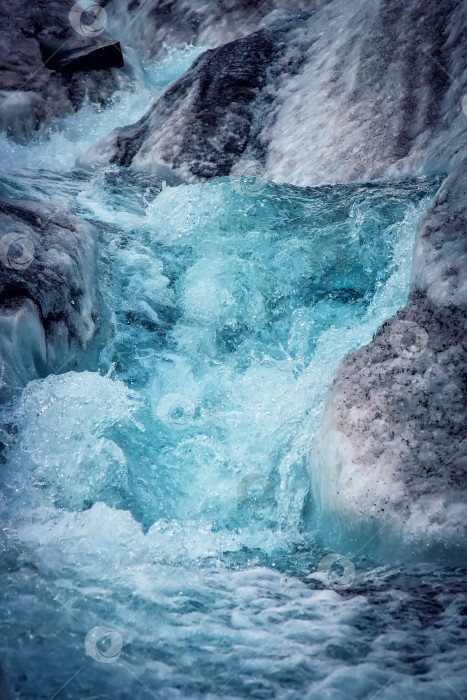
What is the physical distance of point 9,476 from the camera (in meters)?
2.35

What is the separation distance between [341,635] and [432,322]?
4.22ft

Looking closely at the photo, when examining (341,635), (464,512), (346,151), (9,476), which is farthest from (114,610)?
(346,151)

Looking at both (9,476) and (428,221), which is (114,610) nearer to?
(9,476)
